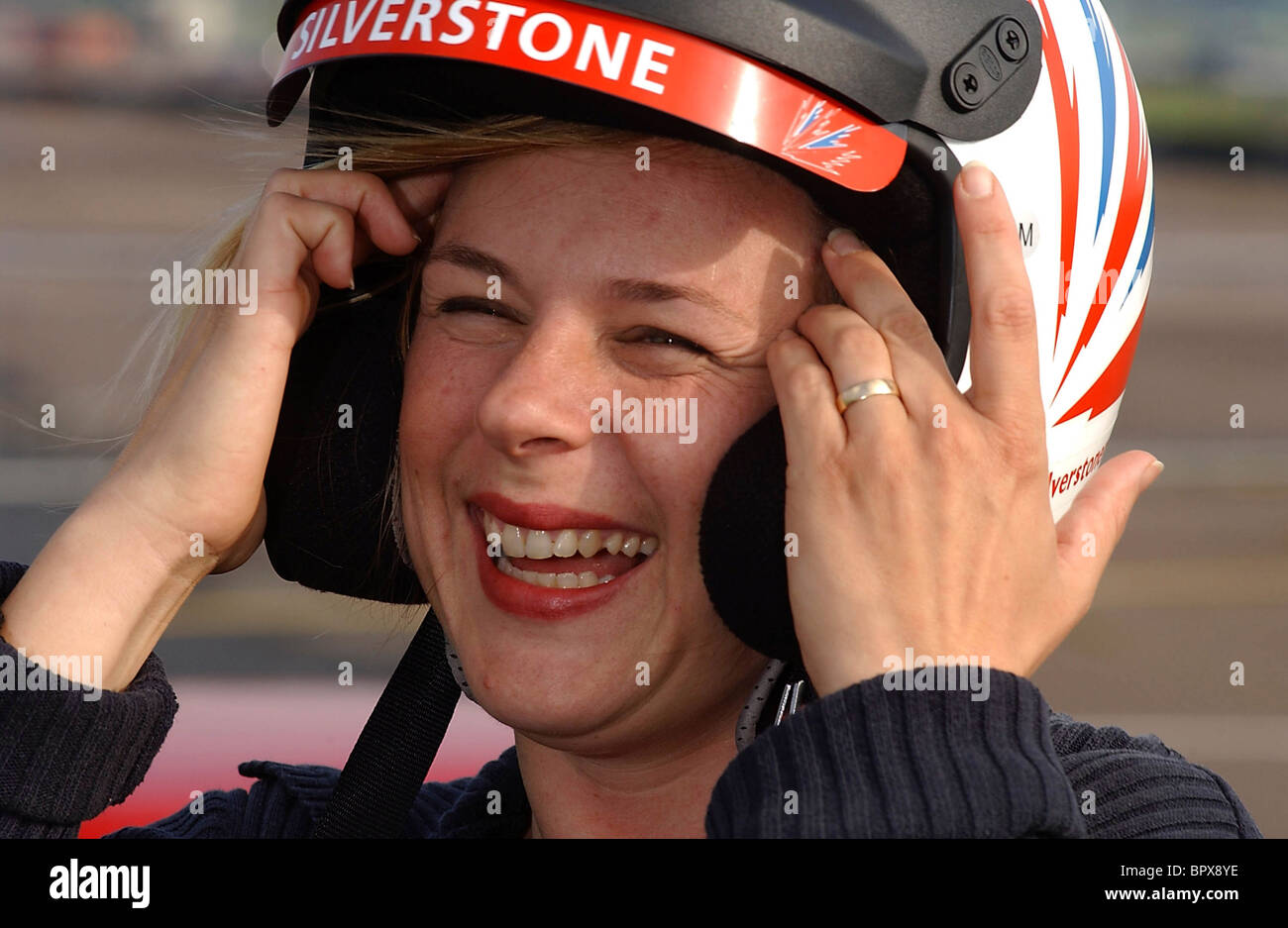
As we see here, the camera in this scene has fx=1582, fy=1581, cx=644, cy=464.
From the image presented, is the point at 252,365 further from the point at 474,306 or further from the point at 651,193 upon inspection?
the point at 651,193

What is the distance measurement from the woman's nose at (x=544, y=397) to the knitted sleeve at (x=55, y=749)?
21.3 inches

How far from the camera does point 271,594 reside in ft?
22.5

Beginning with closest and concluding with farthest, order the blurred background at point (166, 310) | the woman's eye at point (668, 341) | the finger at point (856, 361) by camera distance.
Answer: the finger at point (856, 361) < the woman's eye at point (668, 341) < the blurred background at point (166, 310)

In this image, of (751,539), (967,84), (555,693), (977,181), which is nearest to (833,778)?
(751,539)

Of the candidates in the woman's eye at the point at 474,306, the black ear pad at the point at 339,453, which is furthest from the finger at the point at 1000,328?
the black ear pad at the point at 339,453

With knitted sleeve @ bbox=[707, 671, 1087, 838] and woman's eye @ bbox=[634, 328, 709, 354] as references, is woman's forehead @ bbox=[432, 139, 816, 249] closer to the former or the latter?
woman's eye @ bbox=[634, 328, 709, 354]

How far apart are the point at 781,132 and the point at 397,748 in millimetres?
888

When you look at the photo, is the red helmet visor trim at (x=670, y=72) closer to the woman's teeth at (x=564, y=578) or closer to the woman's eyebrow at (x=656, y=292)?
the woman's eyebrow at (x=656, y=292)

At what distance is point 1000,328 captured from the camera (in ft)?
4.93

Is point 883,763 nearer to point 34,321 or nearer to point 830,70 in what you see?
point 830,70

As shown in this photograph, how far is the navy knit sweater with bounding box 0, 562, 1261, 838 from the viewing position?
1.34 m

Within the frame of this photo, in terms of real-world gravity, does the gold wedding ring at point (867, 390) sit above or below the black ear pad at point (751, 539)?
above

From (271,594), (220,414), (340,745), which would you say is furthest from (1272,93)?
(220,414)

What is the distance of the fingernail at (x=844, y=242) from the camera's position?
1599 millimetres
